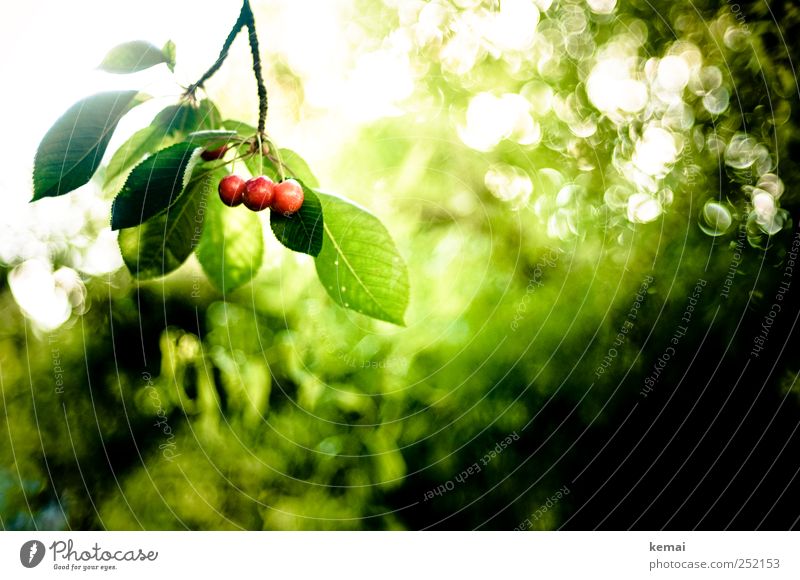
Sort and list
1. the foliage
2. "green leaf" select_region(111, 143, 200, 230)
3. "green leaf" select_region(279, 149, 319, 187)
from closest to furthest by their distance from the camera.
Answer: "green leaf" select_region(111, 143, 200, 230), "green leaf" select_region(279, 149, 319, 187), the foliage

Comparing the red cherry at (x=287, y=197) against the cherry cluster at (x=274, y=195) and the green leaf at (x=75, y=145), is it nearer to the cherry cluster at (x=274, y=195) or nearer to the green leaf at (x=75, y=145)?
the cherry cluster at (x=274, y=195)

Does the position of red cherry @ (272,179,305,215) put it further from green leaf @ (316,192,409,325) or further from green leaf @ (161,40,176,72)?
green leaf @ (161,40,176,72)

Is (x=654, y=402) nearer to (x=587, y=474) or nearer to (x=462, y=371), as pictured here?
(x=587, y=474)

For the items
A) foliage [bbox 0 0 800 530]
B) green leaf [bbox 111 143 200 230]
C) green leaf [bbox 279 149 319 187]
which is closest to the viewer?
green leaf [bbox 111 143 200 230]

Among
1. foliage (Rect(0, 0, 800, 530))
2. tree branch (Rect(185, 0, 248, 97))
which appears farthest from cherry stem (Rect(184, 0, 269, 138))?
foliage (Rect(0, 0, 800, 530))

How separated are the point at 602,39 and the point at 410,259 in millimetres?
414

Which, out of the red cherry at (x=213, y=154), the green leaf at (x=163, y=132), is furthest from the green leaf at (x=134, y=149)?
the red cherry at (x=213, y=154)

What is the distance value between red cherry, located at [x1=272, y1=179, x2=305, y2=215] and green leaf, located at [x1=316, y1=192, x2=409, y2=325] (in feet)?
0.12

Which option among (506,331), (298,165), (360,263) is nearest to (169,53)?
(298,165)

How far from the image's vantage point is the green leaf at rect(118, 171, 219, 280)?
1.72 ft

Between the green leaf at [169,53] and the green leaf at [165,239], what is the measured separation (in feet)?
0.37

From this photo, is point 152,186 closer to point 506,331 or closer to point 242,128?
point 242,128

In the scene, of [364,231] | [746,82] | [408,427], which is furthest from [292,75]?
[746,82]

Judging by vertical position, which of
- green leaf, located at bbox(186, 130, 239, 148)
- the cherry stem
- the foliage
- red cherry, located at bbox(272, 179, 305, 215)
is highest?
the cherry stem
